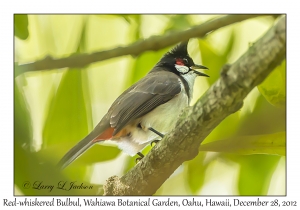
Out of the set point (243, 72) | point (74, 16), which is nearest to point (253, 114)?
point (243, 72)

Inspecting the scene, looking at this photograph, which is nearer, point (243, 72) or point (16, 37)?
point (243, 72)

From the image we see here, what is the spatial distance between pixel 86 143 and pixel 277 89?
1.07 meters

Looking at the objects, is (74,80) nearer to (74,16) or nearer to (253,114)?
(74,16)

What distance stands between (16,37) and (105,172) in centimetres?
92

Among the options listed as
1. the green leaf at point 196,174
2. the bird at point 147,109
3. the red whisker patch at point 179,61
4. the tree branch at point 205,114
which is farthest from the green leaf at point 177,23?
the green leaf at point 196,174

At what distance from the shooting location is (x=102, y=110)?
2324mm

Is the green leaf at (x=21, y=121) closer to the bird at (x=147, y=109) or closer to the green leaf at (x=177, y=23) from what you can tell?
the bird at (x=147, y=109)

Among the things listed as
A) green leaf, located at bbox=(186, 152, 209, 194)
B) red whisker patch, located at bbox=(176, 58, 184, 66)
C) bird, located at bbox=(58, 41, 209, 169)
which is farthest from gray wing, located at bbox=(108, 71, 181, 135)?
green leaf, located at bbox=(186, 152, 209, 194)

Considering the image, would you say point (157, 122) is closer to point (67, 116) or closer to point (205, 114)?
point (67, 116)

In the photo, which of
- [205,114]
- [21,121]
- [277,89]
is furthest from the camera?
[21,121]

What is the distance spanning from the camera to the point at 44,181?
2.23 m

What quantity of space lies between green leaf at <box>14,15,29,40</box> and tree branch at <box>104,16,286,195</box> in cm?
96

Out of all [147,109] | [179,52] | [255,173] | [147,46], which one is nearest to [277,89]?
[255,173]

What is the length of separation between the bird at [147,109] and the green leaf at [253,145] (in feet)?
0.93
